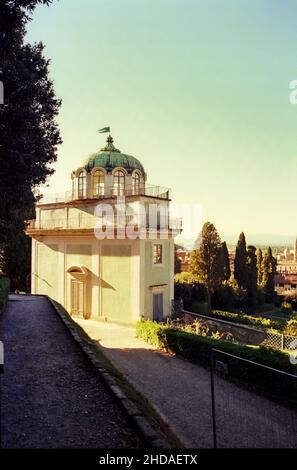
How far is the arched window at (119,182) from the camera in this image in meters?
27.8

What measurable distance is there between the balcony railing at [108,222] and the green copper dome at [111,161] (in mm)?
4262

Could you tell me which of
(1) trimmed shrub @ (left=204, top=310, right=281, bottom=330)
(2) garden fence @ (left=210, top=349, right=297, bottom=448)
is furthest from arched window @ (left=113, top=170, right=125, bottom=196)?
(2) garden fence @ (left=210, top=349, right=297, bottom=448)

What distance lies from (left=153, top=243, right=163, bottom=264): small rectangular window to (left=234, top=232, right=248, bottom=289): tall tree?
68.2 feet

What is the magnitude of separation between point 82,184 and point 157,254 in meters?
8.88

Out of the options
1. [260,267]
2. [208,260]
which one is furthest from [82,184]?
[260,267]

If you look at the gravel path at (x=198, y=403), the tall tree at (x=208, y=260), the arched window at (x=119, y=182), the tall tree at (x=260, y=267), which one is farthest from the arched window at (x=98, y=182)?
the tall tree at (x=260, y=267)

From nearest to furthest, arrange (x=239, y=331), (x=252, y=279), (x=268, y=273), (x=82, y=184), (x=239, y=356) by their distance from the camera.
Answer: (x=239, y=356), (x=239, y=331), (x=82, y=184), (x=252, y=279), (x=268, y=273)

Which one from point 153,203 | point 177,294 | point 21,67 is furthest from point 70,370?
point 177,294

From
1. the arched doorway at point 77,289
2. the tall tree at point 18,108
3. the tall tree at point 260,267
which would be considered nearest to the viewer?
the tall tree at point 18,108

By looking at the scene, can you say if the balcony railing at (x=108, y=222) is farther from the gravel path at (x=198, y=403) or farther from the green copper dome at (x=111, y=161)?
the gravel path at (x=198, y=403)

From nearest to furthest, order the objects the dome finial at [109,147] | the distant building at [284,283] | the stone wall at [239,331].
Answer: the stone wall at [239,331] < the dome finial at [109,147] < the distant building at [284,283]

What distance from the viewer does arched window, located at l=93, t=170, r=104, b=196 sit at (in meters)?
28.2

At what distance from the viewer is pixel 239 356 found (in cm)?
1443

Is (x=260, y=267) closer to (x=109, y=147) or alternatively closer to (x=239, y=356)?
(x=109, y=147)
